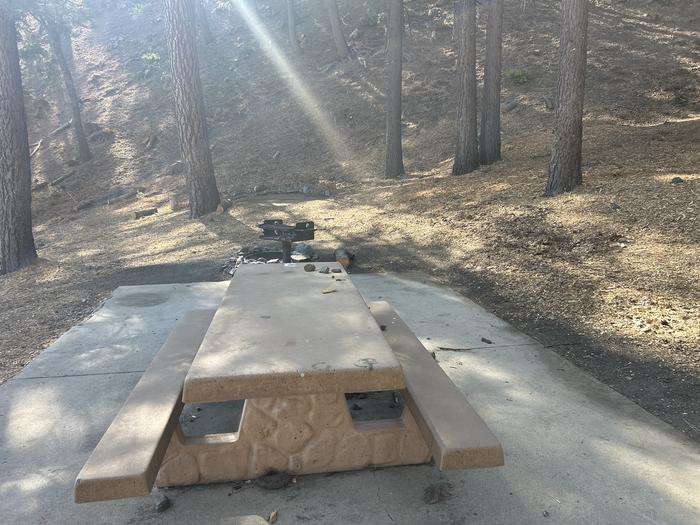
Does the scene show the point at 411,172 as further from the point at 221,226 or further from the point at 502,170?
the point at 221,226

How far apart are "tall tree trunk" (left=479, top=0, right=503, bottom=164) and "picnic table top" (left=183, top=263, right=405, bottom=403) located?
1003 centimetres

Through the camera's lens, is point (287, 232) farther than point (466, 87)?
No

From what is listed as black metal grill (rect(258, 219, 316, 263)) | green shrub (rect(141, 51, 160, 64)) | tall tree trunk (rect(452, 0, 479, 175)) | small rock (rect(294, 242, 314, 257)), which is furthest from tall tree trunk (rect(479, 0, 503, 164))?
green shrub (rect(141, 51, 160, 64))

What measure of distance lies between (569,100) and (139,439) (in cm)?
820

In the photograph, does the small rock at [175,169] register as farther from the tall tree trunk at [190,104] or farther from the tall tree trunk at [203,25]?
the tall tree trunk at [203,25]

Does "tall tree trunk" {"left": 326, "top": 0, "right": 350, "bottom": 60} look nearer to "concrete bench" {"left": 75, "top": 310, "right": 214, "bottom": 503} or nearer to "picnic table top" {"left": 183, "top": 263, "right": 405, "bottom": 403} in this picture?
"picnic table top" {"left": 183, "top": 263, "right": 405, "bottom": 403}

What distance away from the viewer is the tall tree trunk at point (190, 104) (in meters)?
10.8

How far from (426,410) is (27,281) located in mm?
7896

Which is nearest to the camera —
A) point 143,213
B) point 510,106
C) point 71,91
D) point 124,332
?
point 124,332

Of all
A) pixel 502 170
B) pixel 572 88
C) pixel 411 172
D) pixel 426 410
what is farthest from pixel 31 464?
pixel 411 172

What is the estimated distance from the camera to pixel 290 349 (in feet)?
8.79

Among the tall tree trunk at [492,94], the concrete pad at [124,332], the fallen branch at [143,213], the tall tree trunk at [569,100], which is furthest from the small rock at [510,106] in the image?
the concrete pad at [124,332]

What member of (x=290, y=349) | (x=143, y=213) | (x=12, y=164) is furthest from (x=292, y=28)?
(x=290, y=349)

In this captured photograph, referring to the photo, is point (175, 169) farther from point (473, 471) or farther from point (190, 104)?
point (473, 471)
